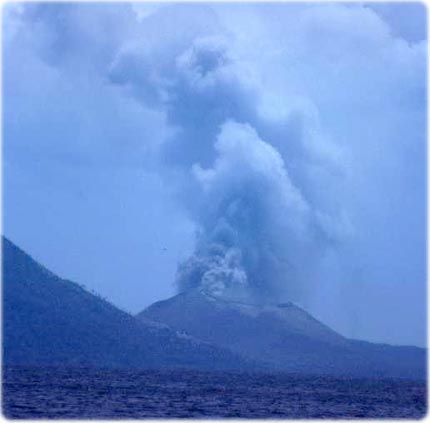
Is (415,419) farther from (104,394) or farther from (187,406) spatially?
(104,394)

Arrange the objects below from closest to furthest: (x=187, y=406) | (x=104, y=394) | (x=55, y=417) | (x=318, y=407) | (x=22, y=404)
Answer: (x=55, y=417)
(x=22, y=404)
(x=187, y=406)
(x=318, y=407)
(x=104, y=394)

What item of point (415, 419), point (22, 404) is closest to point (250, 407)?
point (415, 419)

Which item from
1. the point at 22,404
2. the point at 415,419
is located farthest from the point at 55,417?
the point at 415,419

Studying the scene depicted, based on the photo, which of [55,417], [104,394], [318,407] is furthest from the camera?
[104,394]

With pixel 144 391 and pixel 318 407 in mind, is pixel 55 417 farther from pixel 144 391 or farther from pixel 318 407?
pixel 144 391

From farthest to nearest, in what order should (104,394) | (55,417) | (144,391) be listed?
(144,391), (104,394), (55,417)

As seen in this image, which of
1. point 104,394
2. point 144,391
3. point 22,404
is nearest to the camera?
point 22,404

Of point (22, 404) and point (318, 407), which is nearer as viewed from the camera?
point (22, 404)

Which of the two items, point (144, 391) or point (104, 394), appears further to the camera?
point (144, 391)
